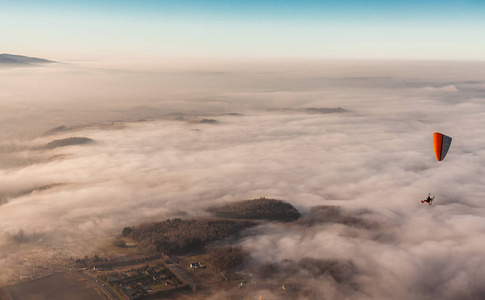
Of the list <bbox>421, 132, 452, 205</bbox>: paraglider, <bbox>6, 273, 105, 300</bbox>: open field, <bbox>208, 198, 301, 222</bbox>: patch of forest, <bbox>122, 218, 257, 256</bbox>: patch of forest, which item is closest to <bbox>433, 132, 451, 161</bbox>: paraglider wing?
<bbox>421, 132, 452, 205</bbox>: paraglider

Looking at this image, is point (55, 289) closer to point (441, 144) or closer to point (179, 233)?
point (179, 233)

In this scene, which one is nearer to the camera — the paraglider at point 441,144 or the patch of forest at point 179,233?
the paraglider at point 441,144

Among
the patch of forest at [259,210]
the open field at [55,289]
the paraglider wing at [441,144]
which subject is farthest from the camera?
the patch of forest at [259,210]

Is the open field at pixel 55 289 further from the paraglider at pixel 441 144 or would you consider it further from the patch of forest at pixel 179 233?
the paraglider at pixel 441 144

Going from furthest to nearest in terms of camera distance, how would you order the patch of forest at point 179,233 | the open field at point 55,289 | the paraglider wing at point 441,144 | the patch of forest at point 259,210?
the patch of forest at point 259,210, the patch of forest at point 179,233, the open field at point 55,289, the paraglider wing at point 441,144

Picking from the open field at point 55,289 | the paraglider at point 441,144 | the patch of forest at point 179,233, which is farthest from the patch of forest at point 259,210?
the paraglider at point 441,144

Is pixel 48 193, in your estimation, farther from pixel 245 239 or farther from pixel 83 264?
pixel 245 239

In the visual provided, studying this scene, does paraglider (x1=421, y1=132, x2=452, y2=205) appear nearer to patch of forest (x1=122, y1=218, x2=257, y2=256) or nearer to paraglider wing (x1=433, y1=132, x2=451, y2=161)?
paraglider wing (x1=433, y1=132, x2=451, y2=161)
